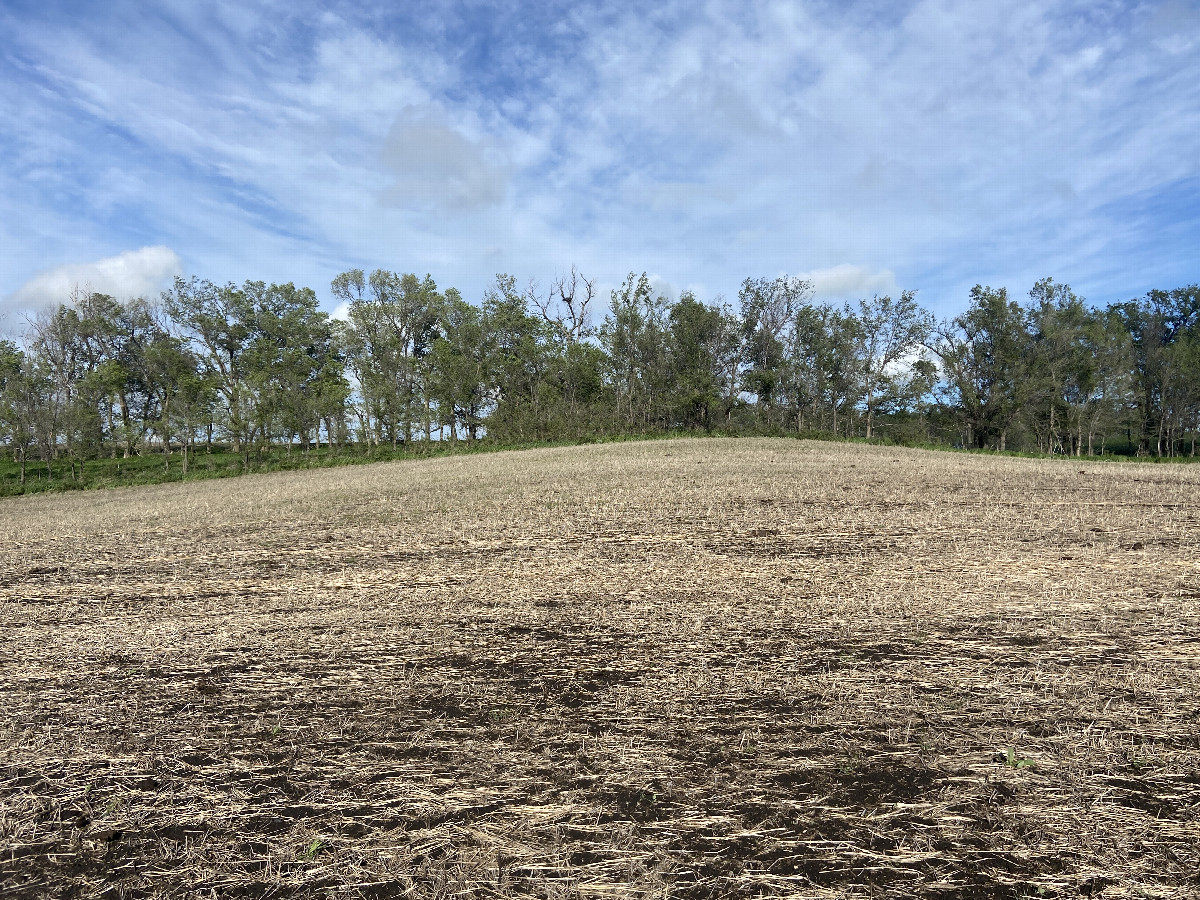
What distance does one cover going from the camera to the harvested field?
3.01 metres

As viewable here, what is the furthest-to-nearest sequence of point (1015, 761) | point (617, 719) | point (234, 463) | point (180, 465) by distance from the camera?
1. point (180, 465)
2. point (234, 463)
3. point (617, 719)
4. point (1015, 761)

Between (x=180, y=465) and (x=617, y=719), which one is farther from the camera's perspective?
(x=180, y=465)

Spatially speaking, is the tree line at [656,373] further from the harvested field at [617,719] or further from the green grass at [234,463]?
the harvested field at [617,719]

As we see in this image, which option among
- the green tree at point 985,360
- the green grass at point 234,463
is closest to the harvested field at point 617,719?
the green grass at point 234,463

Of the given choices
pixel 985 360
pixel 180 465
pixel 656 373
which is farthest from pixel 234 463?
pixel 985 360

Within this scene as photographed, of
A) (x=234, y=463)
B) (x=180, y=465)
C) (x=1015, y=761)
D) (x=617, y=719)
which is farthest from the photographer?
(x=180, y=465)

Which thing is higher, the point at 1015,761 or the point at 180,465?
the point at 180,465

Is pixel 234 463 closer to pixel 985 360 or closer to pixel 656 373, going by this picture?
pixel 656 373

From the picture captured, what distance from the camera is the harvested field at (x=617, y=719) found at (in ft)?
9.88

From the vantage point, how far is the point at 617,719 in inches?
178

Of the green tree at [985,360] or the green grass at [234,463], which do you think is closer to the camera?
the green grass at [234,463]

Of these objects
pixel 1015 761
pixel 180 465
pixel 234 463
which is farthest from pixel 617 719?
pixel 180 465

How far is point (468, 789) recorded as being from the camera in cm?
364

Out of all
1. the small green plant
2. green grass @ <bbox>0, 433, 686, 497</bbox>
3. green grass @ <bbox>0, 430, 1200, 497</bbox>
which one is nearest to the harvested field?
the small green plant
